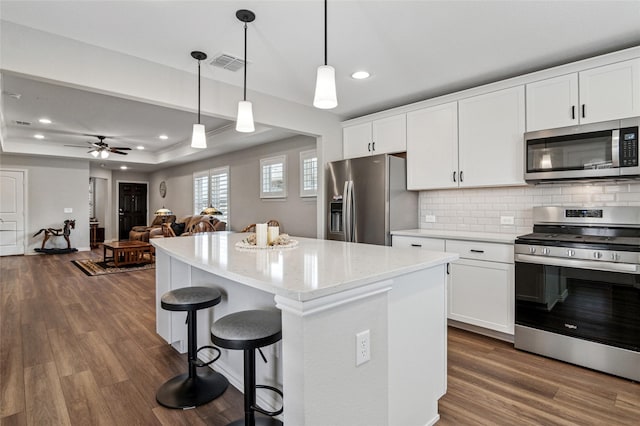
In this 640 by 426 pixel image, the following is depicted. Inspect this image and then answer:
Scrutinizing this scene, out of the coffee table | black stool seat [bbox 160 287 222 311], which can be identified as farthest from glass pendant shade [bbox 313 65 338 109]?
the coffee table

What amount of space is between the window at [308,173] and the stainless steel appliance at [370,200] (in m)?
1.19

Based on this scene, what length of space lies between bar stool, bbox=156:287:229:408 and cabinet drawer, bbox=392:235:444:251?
6.63ft

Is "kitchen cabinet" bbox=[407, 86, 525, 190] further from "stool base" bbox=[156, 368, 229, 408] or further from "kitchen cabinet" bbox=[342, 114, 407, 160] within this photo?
"stool base" bbox=[156, 368, 229, 408]

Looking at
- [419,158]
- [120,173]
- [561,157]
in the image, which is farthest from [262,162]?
[120,173]

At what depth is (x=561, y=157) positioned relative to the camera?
9.00ft

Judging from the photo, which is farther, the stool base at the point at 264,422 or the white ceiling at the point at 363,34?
the white ceiling at the point at 363,34

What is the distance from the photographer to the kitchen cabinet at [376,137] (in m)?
3.86

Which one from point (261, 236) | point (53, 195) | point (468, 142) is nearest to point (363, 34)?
point (468, 142)

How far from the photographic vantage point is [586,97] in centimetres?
265

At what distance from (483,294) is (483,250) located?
1.29 ft

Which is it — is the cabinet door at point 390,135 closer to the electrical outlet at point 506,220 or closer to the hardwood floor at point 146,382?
the electrical outlet at point 506,220

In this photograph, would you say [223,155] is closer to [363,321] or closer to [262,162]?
[262,162]

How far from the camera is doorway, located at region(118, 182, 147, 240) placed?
11188mm

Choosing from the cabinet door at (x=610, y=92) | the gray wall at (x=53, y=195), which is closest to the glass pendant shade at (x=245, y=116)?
the cabinet door at (x=610, y=92)
